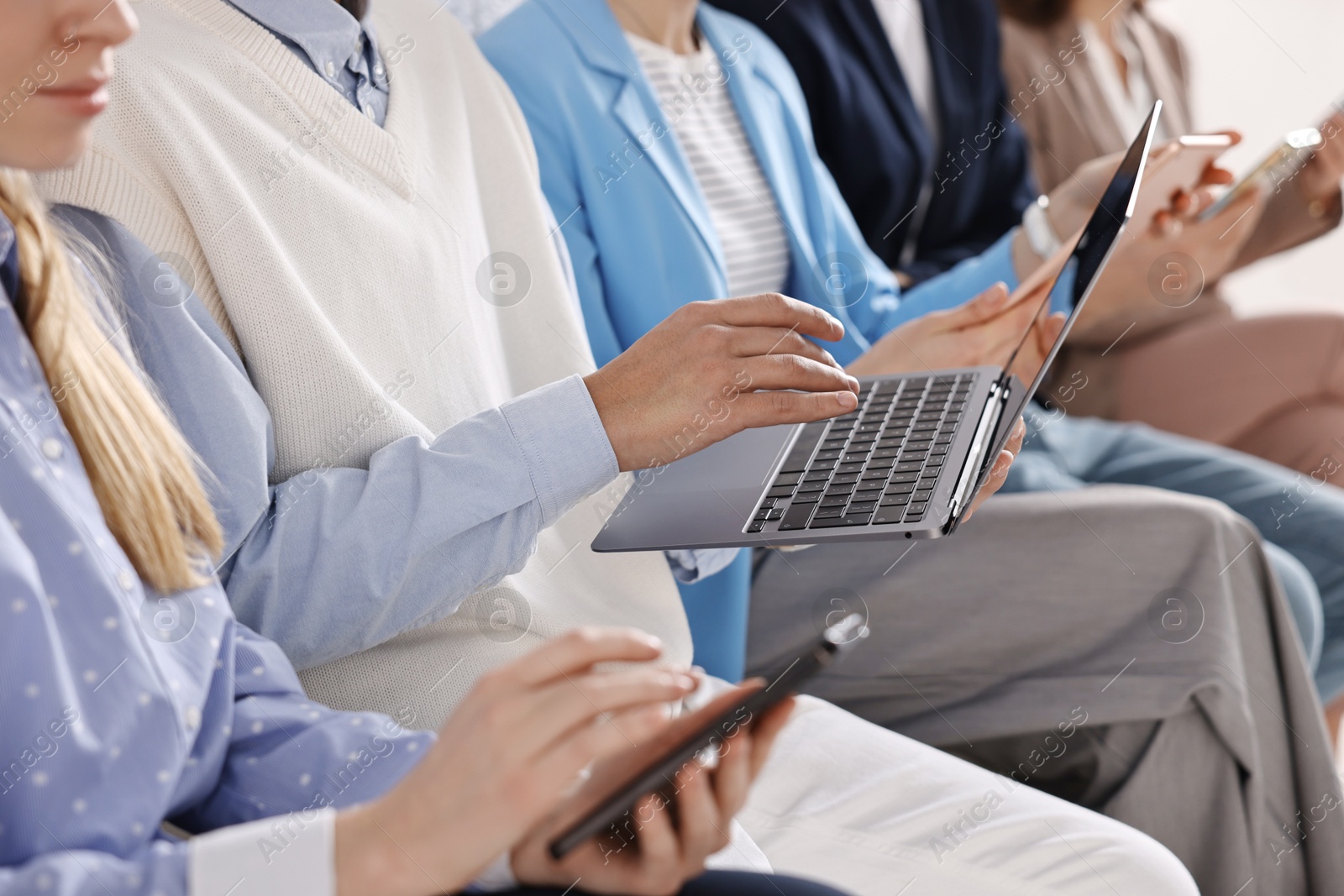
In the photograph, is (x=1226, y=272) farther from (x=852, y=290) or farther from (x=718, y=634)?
(x=718, y=634)

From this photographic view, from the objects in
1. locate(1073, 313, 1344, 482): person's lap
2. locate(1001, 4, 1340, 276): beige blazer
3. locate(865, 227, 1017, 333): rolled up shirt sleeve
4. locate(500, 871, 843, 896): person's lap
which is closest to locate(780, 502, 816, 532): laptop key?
locate(500, 871, 843, 896): person's lap

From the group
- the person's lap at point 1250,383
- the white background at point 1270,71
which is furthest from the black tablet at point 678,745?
the white background at point 1270,71

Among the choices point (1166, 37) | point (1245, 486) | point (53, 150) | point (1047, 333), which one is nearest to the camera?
point (53, 150)

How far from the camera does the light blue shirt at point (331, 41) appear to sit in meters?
Answer: 0.74

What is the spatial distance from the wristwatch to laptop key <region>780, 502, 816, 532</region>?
1.98 feet

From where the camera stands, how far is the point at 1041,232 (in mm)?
1245

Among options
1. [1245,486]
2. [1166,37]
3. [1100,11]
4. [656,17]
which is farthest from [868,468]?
[1166,37]

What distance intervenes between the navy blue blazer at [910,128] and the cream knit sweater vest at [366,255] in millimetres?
776

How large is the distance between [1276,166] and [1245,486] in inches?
14.2

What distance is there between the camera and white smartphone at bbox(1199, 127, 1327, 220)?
118cm

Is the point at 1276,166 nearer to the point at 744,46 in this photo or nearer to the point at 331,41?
the point at 744,46

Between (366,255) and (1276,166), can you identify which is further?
(1276,166)

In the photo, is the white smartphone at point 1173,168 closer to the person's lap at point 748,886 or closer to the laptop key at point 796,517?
the laptop key at point 796,517

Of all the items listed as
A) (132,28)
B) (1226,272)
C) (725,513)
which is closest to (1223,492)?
(1226,272)
